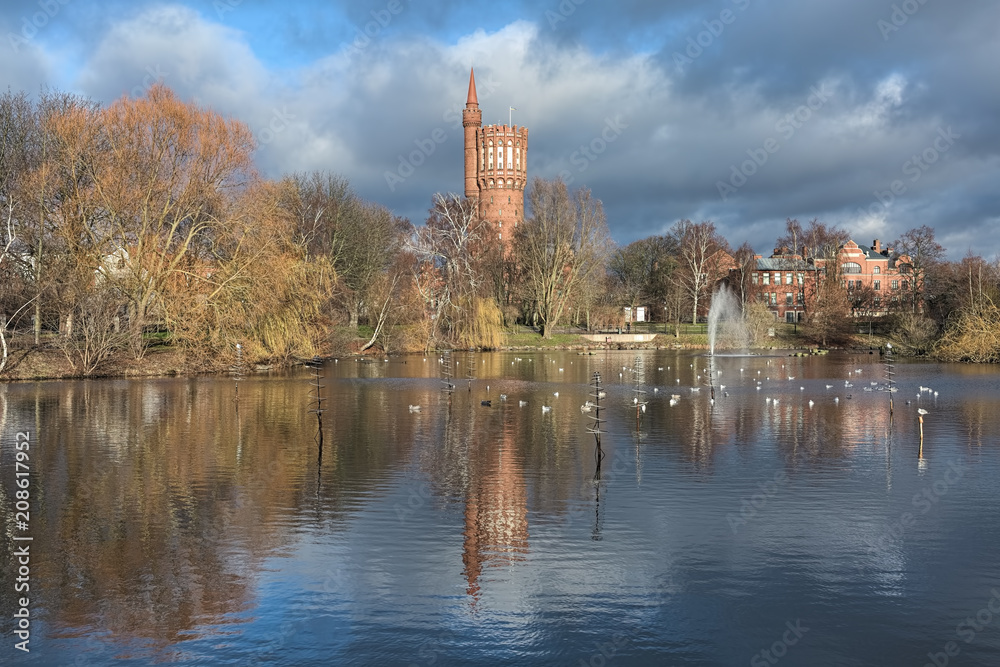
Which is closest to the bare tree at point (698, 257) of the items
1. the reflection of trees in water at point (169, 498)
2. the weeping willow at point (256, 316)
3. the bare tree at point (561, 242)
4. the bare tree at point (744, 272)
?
the bare tree at point (744, 272)

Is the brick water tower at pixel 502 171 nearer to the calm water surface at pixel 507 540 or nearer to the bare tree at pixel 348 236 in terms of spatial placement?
the bare tree at pixel 348 236

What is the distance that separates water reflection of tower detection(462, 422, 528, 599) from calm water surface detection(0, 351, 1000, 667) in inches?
2.3

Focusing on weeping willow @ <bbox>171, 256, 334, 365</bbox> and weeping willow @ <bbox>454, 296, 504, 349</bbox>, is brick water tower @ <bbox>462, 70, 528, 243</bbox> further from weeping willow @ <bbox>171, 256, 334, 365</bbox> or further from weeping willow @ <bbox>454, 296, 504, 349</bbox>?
weeping willow @ <bbox>171, 256, 334, 365</bbox>

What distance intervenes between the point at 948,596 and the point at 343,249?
6137cm

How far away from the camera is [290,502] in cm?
1377

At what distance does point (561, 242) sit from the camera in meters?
69.4

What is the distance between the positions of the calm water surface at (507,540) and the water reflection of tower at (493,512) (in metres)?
0.06

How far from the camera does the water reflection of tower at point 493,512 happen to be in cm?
1082

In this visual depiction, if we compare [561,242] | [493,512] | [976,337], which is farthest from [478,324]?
[493,512]

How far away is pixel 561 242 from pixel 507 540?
59.1 metres

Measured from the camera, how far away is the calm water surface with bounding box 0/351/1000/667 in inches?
332

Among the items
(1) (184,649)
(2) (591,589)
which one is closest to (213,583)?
(1) (184,649)

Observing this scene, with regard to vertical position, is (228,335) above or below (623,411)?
above

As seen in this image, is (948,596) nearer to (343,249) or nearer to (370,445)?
(370,445)
